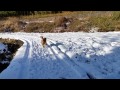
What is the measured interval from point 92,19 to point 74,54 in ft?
66.8

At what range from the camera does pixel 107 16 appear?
113ft

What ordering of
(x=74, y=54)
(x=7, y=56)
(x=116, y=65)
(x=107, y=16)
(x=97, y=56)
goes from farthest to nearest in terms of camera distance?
(x=107, y=16), (x=7, y=56), (x=74, y=54), (x=97, y=56), (x=116, y=65)

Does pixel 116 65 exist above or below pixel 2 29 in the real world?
above

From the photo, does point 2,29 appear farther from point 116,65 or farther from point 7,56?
point 116,65

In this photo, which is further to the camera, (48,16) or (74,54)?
(48,16)

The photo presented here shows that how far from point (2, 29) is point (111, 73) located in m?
32.3
